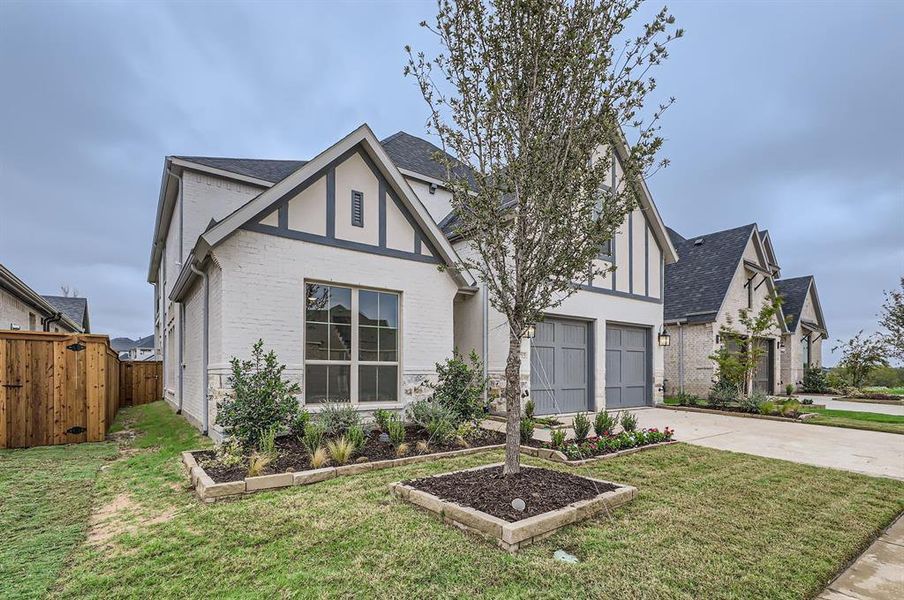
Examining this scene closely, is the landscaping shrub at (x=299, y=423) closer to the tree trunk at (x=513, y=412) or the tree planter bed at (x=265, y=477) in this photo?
the tree planter bed at (x=265, y=477)

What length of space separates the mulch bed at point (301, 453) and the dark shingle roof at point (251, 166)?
25.3 ft

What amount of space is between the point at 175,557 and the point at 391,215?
6710 millimetres

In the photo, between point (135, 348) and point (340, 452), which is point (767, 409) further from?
point (135, 348)

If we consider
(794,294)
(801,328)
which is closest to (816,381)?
(801,328)

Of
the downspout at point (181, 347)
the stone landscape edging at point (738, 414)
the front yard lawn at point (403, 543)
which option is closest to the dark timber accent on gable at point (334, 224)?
the front yard lawn at point (403, 543)

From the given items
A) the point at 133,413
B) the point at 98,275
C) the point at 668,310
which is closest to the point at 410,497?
the point at 133,413

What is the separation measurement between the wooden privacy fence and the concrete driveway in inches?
433

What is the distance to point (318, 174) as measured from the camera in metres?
7.87

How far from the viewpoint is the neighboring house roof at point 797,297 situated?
22.0 metres

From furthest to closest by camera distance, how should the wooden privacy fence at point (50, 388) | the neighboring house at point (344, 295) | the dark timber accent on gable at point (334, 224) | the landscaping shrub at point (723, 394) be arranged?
1. the landscaping shrub at point (723, 394)
2. the dark timber accent on gable at point (334, 224)
3. the wooden privacy fence at point (50, 388)
4. the neighboring house at point (344, 295)

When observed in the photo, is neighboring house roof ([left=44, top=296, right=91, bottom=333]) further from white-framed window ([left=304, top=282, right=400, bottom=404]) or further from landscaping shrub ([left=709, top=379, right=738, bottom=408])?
landscaping shrub ([left=709, top=379, right=738, bottom=408])

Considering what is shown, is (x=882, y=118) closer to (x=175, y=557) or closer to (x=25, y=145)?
(x=175, y=557)

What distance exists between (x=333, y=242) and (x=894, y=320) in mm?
24669

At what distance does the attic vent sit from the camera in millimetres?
8422
